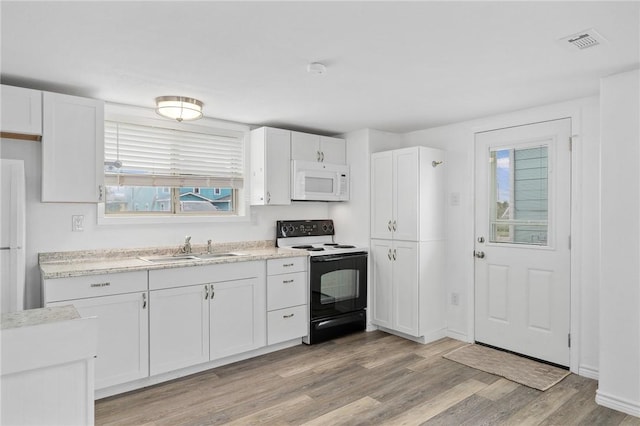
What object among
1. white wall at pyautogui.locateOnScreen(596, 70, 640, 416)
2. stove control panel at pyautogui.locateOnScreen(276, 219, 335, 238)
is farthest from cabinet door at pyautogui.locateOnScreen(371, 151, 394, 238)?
white wall at pyautogui.locateOnScreen(596, 70, 640, 416)

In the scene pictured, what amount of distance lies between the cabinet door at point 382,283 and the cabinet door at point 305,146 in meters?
1.14

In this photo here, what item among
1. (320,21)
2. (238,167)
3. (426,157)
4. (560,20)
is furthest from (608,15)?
(238,167)

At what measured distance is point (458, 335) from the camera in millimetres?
4016

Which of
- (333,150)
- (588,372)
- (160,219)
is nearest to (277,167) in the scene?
(333,150)

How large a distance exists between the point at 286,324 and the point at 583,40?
3030 mm

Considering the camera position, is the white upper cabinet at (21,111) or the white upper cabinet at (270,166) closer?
the white upper cabinet at (21,111)

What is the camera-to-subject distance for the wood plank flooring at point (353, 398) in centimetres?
250

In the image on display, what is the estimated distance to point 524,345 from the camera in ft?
11.5

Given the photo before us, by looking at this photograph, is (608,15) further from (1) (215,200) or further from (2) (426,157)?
(1) (215,200)

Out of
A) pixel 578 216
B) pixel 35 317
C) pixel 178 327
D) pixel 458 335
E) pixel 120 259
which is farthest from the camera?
pixel 458 335

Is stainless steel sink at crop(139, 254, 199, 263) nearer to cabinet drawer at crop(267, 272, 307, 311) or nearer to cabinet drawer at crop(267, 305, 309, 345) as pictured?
cabinet drawer at crop(267, 272, 307, 311)

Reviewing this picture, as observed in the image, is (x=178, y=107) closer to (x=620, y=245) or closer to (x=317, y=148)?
(x=317, y=148)

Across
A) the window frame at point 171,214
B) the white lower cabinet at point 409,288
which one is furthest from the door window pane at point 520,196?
the window frame at point 171,214

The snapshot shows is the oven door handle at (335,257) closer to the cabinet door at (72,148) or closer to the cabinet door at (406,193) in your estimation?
the cabinet door at (406,193)
